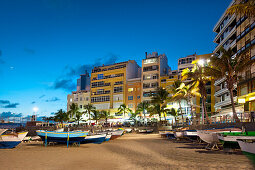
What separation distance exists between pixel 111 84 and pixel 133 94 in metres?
11.0

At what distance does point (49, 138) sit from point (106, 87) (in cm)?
6494

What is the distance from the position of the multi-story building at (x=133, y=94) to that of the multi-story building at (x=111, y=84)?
1721 millimetres

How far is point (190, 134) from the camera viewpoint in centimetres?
2178

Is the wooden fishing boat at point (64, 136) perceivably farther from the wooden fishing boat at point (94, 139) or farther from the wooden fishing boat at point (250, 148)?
the wooden fishing boat at point (250, 148)

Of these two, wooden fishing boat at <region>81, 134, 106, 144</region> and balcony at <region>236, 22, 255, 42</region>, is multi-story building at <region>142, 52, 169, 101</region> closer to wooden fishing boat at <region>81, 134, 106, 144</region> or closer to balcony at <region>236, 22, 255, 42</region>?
balcony at <region>236, 22, 255, 42</region>

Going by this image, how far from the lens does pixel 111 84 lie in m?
85.4

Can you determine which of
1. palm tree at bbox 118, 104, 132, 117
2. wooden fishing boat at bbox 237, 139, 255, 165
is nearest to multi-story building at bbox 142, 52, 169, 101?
palm tree at bbox 118, 104, 132, 117

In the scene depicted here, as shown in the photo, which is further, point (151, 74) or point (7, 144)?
point (151, 74)

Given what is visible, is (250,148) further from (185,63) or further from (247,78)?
(185,63)

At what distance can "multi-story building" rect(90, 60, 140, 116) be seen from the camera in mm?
82188

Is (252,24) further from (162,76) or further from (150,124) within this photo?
(162,76)

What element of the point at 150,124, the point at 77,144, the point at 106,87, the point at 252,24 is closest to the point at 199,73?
the point at 252,24

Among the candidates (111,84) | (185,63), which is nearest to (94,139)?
(185,63)

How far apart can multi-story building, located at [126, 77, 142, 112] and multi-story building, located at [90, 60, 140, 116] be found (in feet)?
5.65
